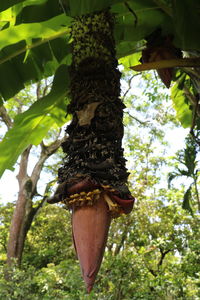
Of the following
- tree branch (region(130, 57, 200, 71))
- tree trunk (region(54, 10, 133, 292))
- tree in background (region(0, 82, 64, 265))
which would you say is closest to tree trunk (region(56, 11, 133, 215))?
tree trunk (region(54, 10, 133, 292))

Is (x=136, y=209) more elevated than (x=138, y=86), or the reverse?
(x=138, y=86)

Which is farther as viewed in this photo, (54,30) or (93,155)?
(54,30)

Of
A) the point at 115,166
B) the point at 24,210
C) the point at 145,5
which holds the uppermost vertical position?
the point at 24,210

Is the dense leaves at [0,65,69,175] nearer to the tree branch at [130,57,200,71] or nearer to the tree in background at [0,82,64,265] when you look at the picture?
the tree branch at [130,57,200,71]

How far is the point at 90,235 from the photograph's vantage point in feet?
2.23

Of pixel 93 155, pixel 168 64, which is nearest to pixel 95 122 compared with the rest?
pixel 93 155

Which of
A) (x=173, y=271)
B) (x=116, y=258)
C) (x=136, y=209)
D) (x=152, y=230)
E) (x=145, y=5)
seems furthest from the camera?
(x=152, y=230)

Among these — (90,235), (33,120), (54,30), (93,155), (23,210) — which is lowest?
(90,235)

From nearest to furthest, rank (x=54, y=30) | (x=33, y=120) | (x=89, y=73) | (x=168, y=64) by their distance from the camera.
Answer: (x=89, y=73) < (x=168, y=64) < (x=54, y=30) < (x=33, y=120)

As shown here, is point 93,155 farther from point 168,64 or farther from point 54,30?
point 54,30

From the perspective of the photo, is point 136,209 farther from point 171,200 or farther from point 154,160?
point 154,160

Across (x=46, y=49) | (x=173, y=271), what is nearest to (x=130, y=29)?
(x=46, y=49)

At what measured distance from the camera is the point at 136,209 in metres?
7.34

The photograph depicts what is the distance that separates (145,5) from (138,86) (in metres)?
7.23
